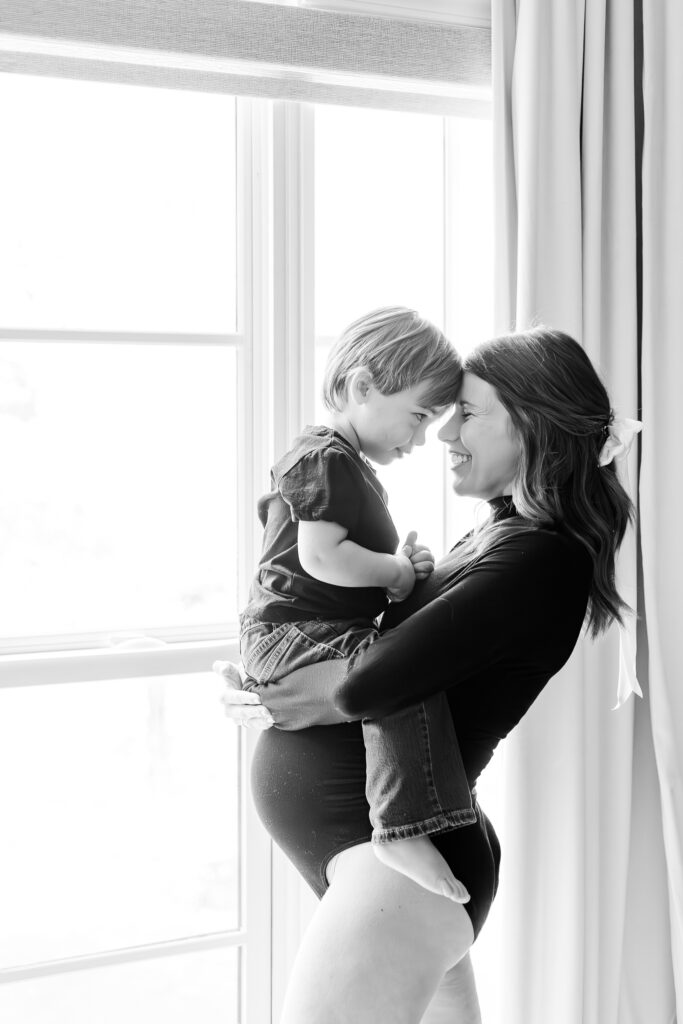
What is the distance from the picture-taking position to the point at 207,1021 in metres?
1.88

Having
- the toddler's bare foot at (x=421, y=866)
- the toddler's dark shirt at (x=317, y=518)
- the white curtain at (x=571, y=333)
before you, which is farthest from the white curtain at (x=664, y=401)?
the toddler's bare foot at (x=421, y=866)

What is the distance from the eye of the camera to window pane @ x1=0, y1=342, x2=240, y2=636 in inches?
68.1

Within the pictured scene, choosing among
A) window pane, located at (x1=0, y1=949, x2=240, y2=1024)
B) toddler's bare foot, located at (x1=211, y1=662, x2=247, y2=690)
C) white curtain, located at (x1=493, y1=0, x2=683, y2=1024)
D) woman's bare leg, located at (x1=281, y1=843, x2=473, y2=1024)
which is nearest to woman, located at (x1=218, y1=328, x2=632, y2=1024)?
woman's bare leg, located at (x1=281, y1=843, x2=473, y2=1024)

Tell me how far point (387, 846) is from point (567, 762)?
71 cm

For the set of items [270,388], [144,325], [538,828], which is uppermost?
[144,325]

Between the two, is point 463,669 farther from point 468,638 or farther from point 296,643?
point 296,643

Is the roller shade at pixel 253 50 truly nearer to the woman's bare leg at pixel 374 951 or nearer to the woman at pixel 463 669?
the woman at pixel 463 669

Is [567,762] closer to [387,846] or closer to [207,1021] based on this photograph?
[387,846]

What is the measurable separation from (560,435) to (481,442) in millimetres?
118

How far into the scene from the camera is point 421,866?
108 centimetres

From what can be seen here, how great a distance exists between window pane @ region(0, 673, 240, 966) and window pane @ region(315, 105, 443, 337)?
89cm

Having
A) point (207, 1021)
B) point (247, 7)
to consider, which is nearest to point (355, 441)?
point (247, 7)

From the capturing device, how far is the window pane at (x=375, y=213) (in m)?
1.86

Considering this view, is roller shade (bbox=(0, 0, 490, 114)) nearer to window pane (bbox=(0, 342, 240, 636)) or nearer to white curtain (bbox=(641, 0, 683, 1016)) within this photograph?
white curtain (bbox=(641, 0, 683, 1016))
